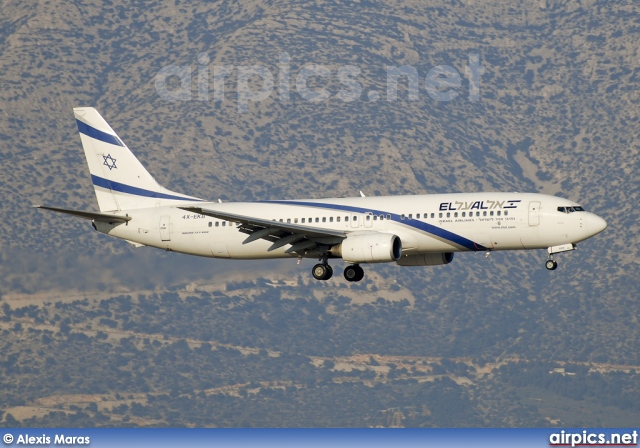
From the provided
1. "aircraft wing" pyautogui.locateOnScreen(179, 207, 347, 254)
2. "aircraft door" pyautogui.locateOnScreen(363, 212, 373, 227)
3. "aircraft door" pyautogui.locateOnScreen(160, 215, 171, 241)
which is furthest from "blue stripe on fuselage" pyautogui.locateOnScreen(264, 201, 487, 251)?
"aircraft door" pyautogui.locateOnScreen(160, 215, 171, 241)

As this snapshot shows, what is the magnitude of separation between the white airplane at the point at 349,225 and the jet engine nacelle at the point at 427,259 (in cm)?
6

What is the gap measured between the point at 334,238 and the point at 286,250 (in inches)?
150

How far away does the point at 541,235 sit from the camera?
270ft

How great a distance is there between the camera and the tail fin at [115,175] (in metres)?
94.2

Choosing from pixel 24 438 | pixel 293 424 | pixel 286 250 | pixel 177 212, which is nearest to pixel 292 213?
pixel 286 250

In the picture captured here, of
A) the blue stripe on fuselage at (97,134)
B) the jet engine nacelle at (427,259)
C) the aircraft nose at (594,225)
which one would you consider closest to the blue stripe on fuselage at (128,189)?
the blue stripe on fuselage at (97,134)

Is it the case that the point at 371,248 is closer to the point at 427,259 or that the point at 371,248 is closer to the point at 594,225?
the point at 427,259

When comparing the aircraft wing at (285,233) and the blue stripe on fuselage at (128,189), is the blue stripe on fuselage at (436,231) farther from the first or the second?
the blue stripe on fuselage at (128,189)

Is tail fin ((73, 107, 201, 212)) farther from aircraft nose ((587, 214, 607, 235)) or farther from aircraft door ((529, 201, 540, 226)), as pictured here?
aircraft nose ((587, 214, 607, 235))

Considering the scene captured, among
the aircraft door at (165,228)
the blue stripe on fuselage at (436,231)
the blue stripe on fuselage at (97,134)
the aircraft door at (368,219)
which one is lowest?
the blue stripe on fuselage at (436,231)

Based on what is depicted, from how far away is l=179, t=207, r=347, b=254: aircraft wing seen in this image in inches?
3302

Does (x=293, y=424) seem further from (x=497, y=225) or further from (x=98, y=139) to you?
(x=497, y=225)

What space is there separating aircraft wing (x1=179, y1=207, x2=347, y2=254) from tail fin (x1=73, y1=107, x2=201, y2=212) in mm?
8107

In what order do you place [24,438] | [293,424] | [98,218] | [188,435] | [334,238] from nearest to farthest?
[188,435] < [24,438] < [334,238] < [98,218] < [293,424]
